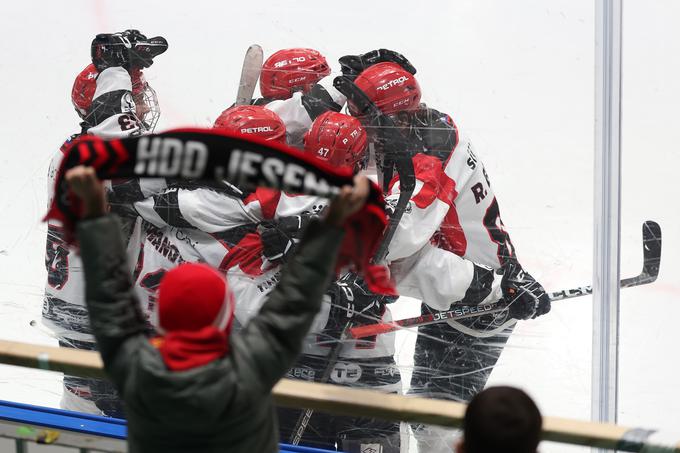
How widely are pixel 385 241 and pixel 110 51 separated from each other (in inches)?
42.3

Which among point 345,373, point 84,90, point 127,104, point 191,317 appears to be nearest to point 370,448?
point 345,373

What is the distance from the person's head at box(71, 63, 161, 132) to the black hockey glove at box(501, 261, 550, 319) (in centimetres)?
115

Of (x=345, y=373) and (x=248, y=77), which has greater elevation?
(x=248, y=77)

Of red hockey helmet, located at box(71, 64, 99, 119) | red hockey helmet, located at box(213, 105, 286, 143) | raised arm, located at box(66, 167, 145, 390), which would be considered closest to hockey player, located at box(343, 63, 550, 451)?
red hockey helmet, located at box(213, 105, 286, 143)

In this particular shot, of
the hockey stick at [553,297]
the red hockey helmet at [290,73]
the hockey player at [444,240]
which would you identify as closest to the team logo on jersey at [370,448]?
the hockey player at [444,240]

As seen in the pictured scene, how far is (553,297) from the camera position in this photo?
2.44m

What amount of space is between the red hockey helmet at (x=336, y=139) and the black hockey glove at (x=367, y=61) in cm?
22

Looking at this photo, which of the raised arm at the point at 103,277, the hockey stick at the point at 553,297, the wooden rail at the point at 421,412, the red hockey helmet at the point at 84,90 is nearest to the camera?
the raised arm at the point at 103,277

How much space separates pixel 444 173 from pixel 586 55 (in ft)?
2.22

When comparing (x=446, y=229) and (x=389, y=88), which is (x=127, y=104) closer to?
(x=389, y=88)

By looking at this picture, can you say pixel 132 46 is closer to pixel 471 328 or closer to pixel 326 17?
pixel 326 17

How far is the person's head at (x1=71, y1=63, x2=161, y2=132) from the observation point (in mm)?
2691

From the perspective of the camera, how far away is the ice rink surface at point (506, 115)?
244 centimetres

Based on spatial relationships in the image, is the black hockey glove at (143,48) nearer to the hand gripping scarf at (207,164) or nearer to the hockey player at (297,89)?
the hockey player at (297,89)
